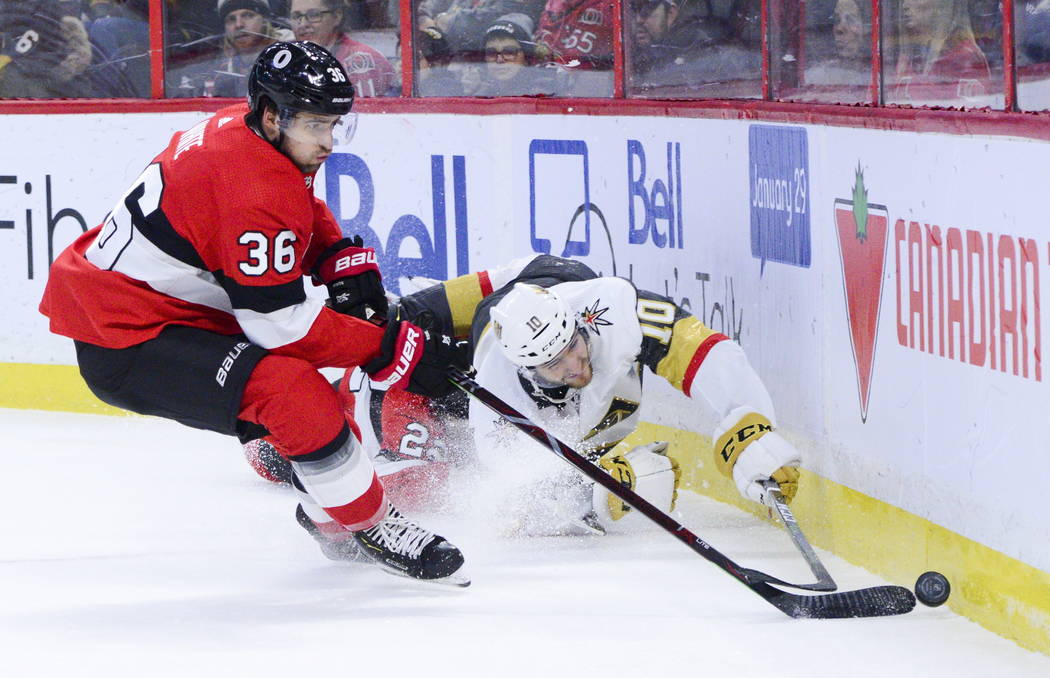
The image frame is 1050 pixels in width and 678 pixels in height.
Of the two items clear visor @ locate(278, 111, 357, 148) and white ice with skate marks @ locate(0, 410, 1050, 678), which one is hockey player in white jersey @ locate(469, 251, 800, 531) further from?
clear visor @ locate(278, 111, 357, 148)

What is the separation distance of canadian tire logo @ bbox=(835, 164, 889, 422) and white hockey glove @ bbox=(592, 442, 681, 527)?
58 centimetres

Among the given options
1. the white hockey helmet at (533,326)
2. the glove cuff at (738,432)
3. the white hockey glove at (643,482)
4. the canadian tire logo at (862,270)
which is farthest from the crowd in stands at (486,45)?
the white hockey glove at (643,482)

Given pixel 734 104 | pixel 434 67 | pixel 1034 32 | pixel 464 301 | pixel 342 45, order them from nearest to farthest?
pixel 1034 32 < pixel 734 104 < pixel 464 301 < pixel 434 67 < pixel 342 45

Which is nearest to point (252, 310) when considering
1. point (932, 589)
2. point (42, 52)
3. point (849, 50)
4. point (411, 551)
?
point (411, 551)

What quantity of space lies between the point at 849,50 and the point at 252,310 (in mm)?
1501

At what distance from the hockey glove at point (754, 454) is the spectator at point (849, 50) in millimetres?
795

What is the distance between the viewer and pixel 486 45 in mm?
5426

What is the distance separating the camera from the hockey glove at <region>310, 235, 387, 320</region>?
3.57 m

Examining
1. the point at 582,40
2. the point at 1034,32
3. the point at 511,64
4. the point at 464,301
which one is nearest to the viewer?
the point at 1034,32

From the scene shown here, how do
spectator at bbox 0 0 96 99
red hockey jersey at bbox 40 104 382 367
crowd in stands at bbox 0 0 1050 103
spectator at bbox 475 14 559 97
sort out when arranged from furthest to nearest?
spectator at bbox 0 0 96 99 → spectator at bbox 475 14 559 97 → crowd in stands at bbox 0 0 1050 103 → red hockey jersey at bbox 40 104 382 367

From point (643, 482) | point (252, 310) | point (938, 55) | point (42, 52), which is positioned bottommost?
point (643, 482)

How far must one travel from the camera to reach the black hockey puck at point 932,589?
9.98 ft

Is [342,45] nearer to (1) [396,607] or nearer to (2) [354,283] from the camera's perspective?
(2) [354,283]

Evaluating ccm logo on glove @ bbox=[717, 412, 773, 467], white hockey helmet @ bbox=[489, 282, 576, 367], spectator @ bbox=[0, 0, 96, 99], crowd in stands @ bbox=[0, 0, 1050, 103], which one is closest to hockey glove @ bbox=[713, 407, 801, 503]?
ccm logo on glove @ bbox=[717, 412, 773, 467]
